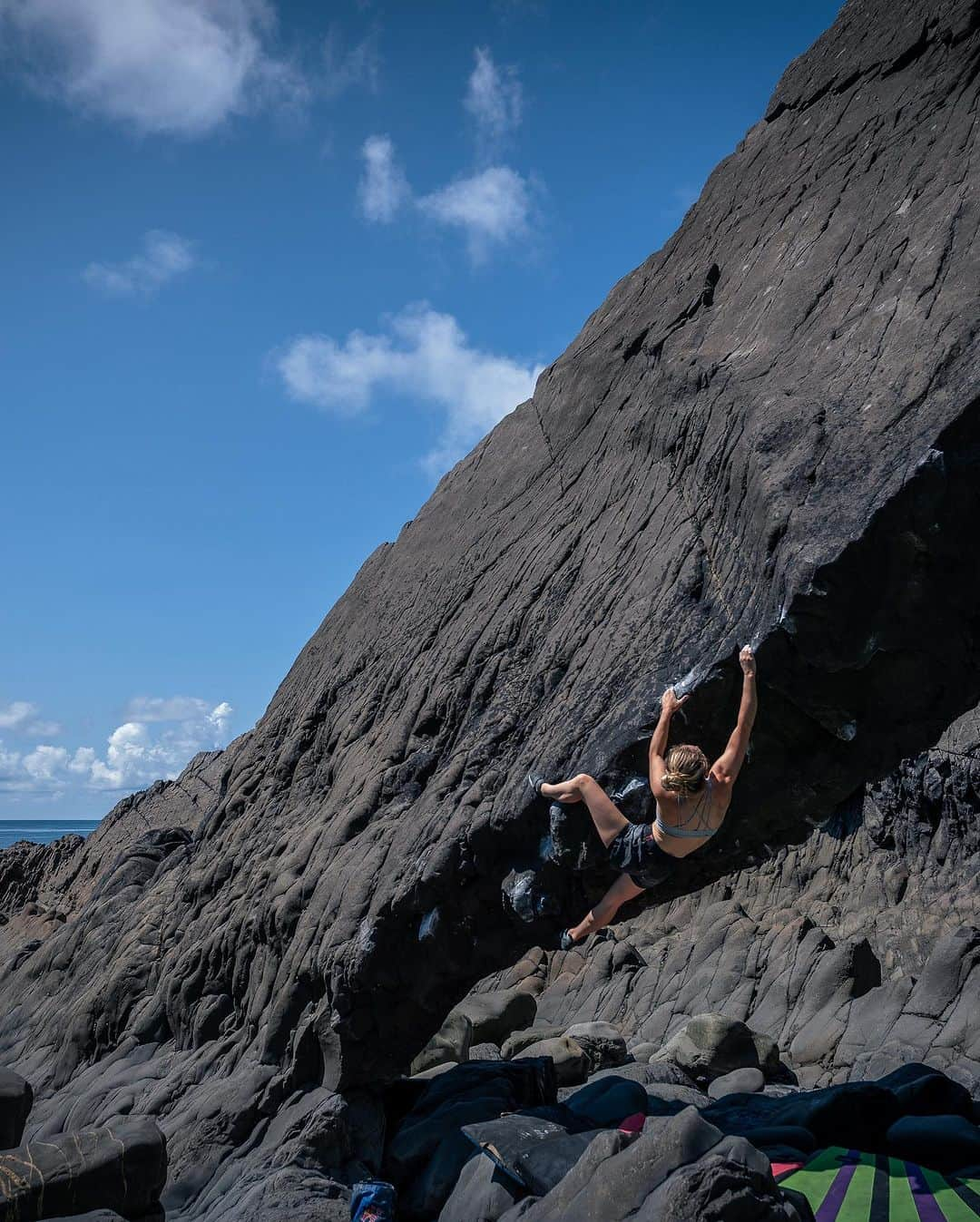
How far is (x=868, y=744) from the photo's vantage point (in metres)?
6.93

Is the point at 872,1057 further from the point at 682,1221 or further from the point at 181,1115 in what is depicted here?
the point at 682,1221

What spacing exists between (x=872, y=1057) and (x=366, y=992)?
8.67 m

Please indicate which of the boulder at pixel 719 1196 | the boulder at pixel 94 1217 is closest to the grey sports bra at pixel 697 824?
the boulder at pixel 719 1196

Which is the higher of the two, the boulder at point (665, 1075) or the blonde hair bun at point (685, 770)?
the blonde hair bun at point (685, 770)

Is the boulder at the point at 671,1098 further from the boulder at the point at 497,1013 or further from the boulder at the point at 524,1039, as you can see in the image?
the boulder at the point at 497,1013

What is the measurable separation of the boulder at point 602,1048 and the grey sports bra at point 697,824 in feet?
28.8

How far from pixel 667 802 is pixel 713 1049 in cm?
975

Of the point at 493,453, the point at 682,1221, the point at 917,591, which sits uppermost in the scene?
the point at 493,453

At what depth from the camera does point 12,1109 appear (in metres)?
8.56

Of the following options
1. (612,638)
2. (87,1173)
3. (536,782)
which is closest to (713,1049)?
(536,782)

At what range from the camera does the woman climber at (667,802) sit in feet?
20.0

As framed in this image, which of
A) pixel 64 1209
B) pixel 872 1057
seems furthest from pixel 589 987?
pixel 64 1209

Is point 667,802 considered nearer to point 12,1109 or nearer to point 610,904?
point 610,904

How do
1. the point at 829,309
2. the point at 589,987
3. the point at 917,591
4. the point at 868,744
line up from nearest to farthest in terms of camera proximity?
the point at 917,591 → the point at 868,744 → the point at 829,309 → the point at 589,987
